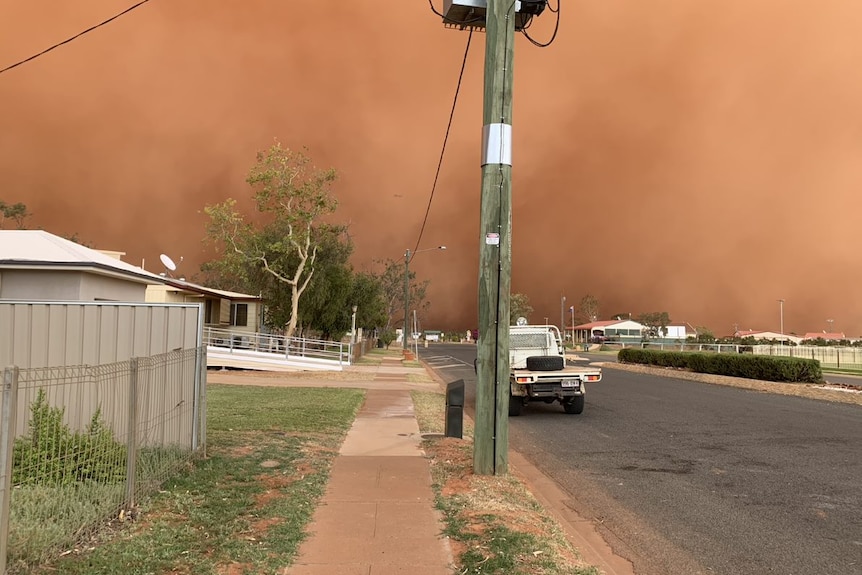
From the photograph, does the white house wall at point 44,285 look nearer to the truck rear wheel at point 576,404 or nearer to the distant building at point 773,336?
the truck rear wheel at point 576,404

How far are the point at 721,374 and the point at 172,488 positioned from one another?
1020 inches

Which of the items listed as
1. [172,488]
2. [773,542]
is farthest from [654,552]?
[172,488]

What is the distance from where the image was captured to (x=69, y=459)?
227 inches

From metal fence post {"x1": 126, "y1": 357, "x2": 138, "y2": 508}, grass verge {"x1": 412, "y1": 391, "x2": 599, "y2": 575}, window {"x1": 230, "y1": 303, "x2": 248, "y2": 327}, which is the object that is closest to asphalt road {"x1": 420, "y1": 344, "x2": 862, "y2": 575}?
grass verge {"x1": 412, "y1": 391, "x2": 599, "y2": 575}

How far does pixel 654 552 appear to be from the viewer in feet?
19.0

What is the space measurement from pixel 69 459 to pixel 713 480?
7280mm

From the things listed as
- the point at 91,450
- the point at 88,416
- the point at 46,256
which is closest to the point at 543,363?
the point at 88,416

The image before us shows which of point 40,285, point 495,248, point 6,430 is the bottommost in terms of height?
point 6,430

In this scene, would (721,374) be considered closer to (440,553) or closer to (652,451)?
(652,451)

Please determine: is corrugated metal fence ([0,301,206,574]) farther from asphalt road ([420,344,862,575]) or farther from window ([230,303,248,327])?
window ([230,303,248,327])

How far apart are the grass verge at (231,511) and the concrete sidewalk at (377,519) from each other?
0.20 meters

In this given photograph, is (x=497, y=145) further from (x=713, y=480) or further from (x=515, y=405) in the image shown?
(x=515, y=405)

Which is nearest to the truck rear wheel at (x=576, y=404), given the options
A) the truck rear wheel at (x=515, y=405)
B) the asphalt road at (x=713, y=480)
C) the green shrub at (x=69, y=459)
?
the asphalt road at (x=713, y=480)

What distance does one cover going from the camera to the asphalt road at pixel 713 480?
5.74 metres
